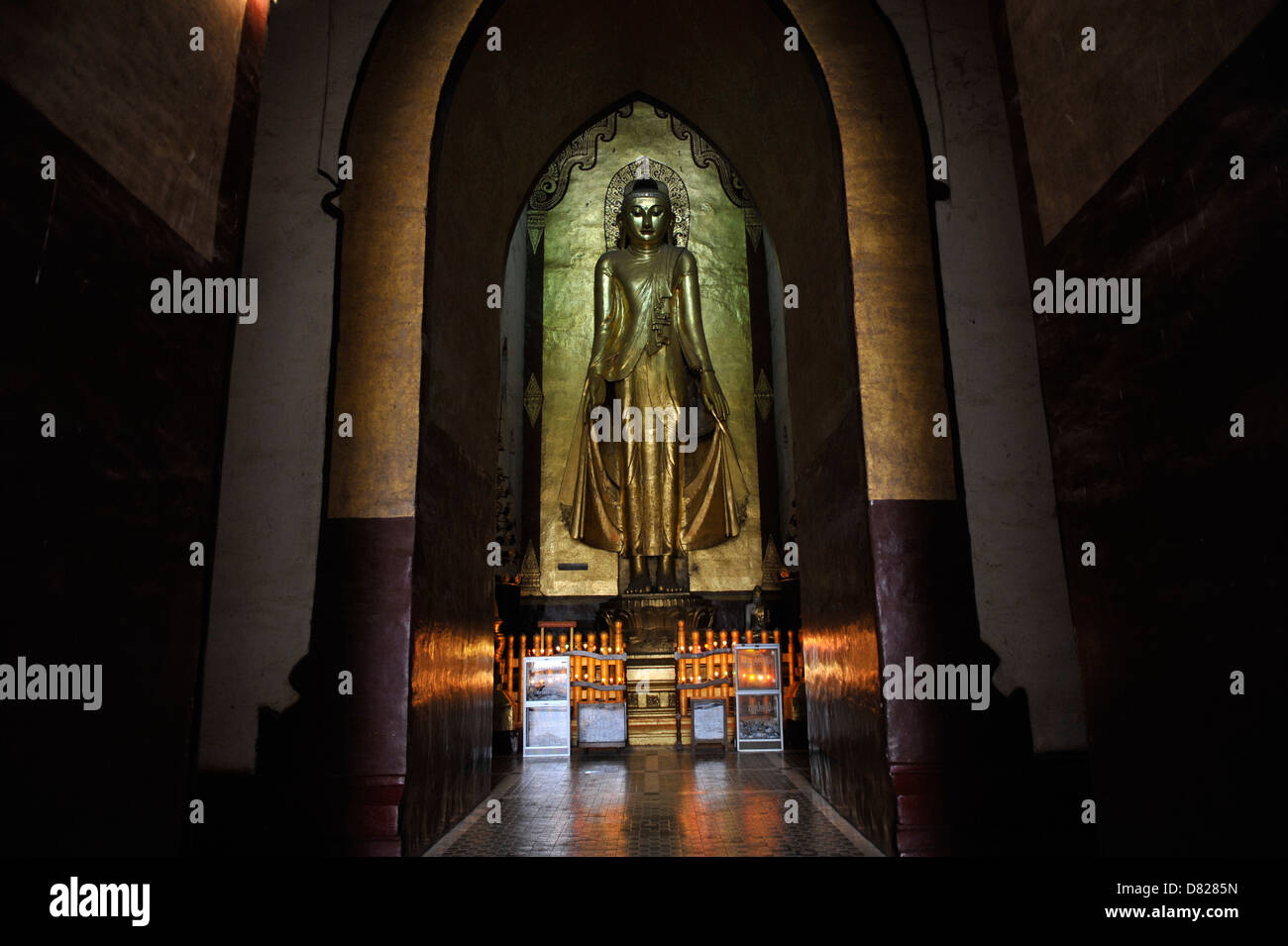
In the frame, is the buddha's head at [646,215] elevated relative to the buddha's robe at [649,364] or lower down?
elevated

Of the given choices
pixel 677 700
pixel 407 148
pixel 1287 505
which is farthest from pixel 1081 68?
pixel 677 700

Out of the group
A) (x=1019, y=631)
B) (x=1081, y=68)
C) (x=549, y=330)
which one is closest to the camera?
(x=1081, y=68)

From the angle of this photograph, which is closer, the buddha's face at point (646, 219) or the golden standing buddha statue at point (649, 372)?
the golden standing buddha statue at point (649, 372)

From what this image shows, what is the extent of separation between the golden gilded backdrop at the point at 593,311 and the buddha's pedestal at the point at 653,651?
3.83ft

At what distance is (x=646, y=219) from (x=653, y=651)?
4.75m

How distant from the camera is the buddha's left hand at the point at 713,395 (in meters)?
8.62

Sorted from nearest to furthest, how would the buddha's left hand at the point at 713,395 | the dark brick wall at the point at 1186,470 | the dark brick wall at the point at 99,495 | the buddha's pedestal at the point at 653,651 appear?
the dark brick wall at the point at 1186,470 < the dark brick wall at the point at 99,495 < the buddha's pedestal at the point at 653,651 < the buddha's left hand at the point at 713,395

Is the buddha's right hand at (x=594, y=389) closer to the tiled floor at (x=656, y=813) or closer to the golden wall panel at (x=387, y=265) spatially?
the tiled floor at (x=656, y=813)

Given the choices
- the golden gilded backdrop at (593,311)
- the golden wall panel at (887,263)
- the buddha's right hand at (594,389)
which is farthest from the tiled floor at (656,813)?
the buddha's right hand at (594,389)

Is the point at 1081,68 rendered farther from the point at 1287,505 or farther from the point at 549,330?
the point at 549,330

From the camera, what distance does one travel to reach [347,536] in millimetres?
3504

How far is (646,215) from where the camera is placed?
8.90 m

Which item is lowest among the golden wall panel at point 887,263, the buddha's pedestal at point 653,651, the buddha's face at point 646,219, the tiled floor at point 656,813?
the tiled floor at point 656,813
